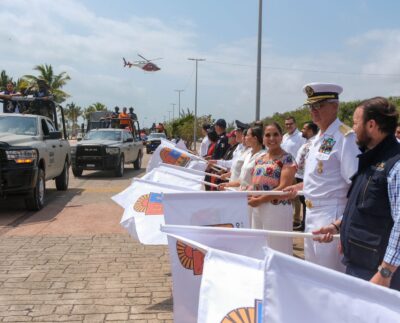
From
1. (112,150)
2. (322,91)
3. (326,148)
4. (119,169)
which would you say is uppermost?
(322,91)

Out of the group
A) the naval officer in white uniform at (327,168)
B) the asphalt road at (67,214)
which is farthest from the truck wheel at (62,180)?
the naval officer in white uniform at (327,168)

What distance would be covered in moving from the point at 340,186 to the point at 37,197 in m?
6.68

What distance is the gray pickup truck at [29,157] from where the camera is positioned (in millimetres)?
7758

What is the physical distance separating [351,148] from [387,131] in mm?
706

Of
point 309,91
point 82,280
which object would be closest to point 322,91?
point 309,91

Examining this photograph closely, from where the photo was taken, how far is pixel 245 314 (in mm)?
2053

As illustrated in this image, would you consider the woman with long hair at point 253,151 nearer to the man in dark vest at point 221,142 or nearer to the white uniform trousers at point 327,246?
the white uniform trousers at point 327,246

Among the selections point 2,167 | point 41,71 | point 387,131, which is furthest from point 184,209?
point 41,71

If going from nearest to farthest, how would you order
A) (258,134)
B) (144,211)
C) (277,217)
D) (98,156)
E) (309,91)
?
(309,91), (277,217), (144,211), (258,134), (98,156)

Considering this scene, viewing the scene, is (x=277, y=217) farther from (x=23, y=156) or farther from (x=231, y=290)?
(x=23, y=156)

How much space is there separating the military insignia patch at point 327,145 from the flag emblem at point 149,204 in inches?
65.9

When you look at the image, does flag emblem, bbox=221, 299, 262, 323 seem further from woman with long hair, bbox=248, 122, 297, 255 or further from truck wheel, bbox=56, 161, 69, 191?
truck wheel, bbox=56, 161, 69, 191

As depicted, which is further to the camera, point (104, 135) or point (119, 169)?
point (104, 135)

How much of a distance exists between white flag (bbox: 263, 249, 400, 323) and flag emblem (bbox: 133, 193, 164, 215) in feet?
8.63
